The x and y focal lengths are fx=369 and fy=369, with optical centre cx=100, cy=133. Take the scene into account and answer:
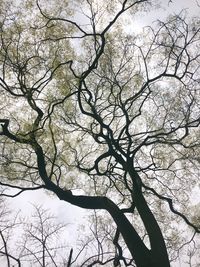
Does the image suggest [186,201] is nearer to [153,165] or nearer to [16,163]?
[153,165]

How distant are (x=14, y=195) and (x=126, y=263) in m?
3.18

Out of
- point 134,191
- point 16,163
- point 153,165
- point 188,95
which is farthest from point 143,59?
point 16,163

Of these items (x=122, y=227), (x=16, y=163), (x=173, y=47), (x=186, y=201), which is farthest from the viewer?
(x=186, y=201)

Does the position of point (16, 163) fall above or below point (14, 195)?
above

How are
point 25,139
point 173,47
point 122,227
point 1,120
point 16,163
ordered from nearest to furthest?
1. point 122,227
2. point 1,120
3. point 25,139
4. point 173,47
5. point 16,163

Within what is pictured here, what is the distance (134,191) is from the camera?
859 cm

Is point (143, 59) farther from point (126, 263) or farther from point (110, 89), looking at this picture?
point (126, 263)

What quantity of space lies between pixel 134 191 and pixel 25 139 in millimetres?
2956

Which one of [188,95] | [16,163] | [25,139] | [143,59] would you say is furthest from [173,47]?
[16,163]

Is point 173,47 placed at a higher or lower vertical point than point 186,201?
higher

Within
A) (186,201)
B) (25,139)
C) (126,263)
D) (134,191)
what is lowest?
(126,263)

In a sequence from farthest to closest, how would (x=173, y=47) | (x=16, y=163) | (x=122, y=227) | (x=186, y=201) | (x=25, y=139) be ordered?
(x=186, y=201) < (x=16, y=163) < (x=173, y=47) < (x=25, y=139) < (x=122, y=227)

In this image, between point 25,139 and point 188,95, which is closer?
point 25,139

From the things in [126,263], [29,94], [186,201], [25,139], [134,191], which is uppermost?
[29,94]
